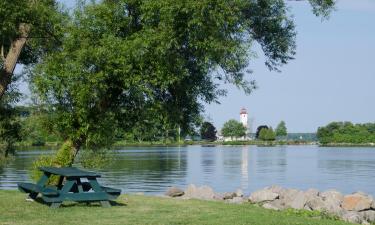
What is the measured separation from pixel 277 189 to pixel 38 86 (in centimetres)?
1222

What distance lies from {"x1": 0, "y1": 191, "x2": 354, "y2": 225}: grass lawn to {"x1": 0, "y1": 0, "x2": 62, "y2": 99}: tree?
10.7 ft

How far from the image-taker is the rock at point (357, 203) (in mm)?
21545

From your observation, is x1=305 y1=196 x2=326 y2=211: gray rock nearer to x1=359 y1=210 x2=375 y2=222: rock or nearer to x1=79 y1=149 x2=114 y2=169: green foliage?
x1=359 y1=210 x2=375 y2=222: rock

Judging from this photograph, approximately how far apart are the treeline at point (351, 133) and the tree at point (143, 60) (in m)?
169

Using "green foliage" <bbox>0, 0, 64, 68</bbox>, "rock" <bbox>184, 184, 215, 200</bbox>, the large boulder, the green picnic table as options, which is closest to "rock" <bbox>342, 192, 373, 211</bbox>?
the large boulder

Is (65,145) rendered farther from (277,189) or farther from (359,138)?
(359,138)

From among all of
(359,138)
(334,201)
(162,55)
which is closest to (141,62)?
(162,55)

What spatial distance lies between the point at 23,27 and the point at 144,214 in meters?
5.24

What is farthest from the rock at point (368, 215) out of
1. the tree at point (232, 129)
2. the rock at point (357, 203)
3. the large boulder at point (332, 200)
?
the tree at point (232, 129)

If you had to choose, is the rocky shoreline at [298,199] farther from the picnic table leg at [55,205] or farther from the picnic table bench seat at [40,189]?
the picnic table leg at [55,205]

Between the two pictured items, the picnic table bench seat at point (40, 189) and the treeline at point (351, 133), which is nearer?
the picnic table bench seat at point (40, 189)

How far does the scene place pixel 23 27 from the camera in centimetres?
1373

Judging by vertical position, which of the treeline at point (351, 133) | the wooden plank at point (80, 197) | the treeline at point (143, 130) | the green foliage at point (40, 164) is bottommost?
the wooden plank at point (80, 197)

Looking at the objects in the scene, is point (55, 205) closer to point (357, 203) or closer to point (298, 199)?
point (298, 199)
